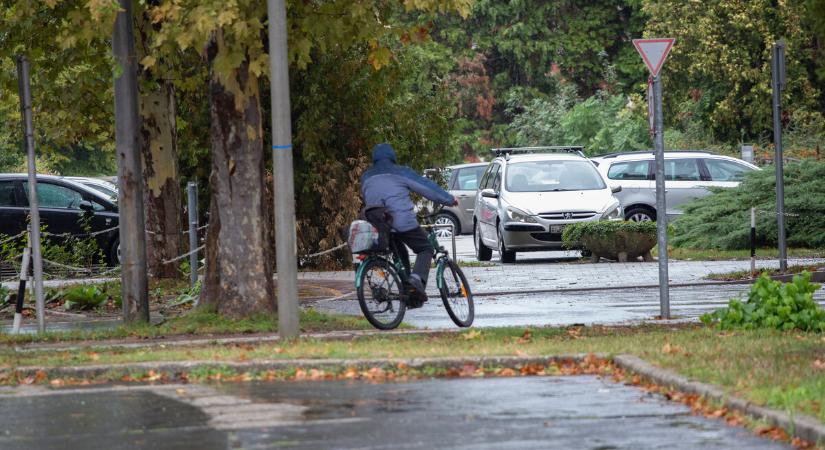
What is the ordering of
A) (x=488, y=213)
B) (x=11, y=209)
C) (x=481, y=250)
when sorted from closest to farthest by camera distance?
(x=488, y=213)
(x=11, y=209)
(x=481, y=250)

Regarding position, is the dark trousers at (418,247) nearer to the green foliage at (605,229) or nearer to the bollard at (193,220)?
the bollard at (193,220)

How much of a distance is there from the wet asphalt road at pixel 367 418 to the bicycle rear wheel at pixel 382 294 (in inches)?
147

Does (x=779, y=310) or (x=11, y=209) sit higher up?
(x=11, y=209)

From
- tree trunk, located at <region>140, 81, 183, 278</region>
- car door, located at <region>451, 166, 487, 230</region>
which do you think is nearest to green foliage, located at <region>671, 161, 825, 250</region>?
car door, located at <region>451, 166, 487, 230</region>

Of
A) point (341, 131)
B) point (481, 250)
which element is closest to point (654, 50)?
point (341, 131)

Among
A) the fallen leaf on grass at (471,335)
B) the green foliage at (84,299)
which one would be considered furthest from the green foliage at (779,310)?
the green foliage at (84,299)

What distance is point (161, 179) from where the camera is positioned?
2152 cm

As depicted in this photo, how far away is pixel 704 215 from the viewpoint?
84.4 ft

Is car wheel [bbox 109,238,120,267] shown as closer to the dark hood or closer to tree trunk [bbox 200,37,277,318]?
tree trunk [bbox 200,37,277,318]

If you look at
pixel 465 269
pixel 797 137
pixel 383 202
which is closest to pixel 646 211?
pixel 465 269

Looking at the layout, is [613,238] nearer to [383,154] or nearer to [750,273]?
[750,273]

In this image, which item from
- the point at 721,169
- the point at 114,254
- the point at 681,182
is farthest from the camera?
the point at 721,169

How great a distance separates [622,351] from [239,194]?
4.73m

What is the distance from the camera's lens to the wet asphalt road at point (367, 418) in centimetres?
766
